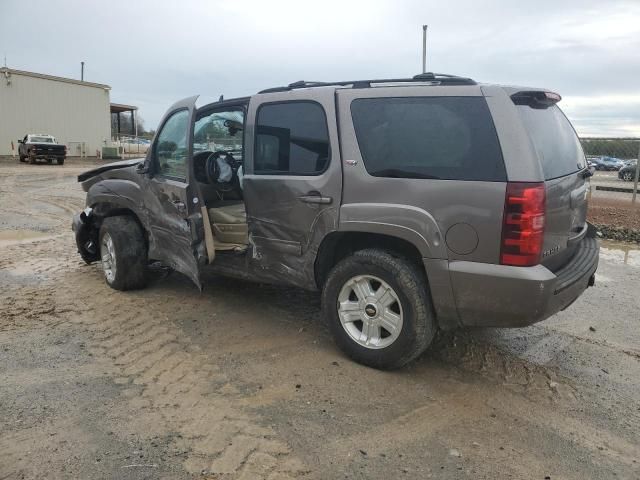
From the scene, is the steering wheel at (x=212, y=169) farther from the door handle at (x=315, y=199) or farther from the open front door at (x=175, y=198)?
the door handle at (x=315, y=199)

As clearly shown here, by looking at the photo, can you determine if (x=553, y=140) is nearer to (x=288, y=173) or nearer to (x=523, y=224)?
(x=523, y=224)

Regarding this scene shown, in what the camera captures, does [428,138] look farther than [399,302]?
No

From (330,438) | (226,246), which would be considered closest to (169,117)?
(226,246)

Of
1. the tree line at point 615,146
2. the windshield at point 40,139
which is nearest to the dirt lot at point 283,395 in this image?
the tree line at point 615,146

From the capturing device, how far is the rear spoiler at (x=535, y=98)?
11.4 feet

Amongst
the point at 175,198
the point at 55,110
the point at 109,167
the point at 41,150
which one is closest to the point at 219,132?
the point at 175,198

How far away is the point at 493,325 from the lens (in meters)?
3.52

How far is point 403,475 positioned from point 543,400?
1.34 m

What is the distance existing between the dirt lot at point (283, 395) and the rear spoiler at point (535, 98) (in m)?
1.89

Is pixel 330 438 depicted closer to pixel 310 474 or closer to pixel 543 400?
pixel 310 474

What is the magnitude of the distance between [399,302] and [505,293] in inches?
28.1

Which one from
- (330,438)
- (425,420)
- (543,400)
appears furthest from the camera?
(543,400)

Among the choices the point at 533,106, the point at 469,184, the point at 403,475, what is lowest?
the point at 403,475

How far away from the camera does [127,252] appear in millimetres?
5617
